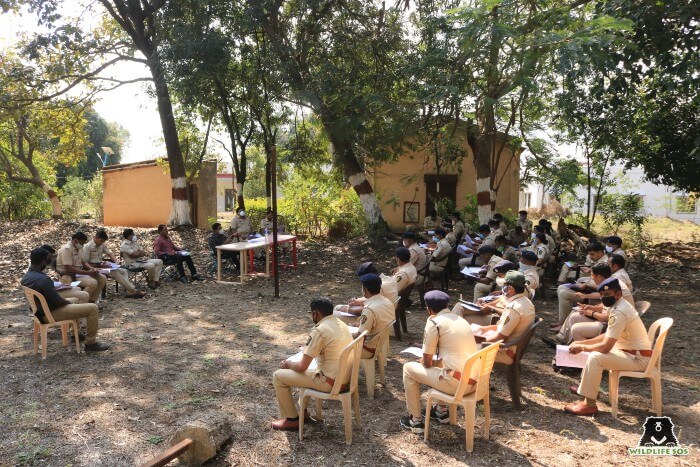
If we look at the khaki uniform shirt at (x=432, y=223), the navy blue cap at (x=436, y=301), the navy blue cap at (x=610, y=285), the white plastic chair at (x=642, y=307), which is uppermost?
the khaki uniform shirt at (x=432, y=223)

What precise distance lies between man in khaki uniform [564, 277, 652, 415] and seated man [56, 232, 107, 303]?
23.7ft

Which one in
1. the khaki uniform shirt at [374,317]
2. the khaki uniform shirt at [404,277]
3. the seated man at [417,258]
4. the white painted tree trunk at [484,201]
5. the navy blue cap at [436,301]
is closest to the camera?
the navy blue cap at [436,301]

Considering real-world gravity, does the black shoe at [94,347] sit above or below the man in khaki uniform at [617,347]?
below

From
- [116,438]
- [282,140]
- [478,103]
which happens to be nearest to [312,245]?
[282,140]

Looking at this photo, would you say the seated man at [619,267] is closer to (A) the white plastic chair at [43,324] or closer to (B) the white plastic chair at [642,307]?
(B) the white plastic chair at [642,307]

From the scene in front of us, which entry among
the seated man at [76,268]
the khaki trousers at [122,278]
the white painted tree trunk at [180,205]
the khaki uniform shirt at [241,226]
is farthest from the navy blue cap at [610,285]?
the white painted tree trunk at [180,205]

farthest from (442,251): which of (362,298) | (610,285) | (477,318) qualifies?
(610,285)

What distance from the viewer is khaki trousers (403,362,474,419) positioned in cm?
442

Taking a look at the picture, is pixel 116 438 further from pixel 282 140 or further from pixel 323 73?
pixel 282 140

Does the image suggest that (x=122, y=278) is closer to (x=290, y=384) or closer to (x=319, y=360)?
(x=290, y=384)

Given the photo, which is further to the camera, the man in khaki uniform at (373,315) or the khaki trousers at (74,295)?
the khaki trousers at (74,295)

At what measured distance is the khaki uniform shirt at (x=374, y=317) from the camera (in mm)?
5477

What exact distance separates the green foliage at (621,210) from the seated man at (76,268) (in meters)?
13.1

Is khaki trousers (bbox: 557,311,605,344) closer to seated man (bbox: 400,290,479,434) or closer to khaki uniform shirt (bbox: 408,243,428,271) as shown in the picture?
seated man (bbox: 400,290,479,434)
